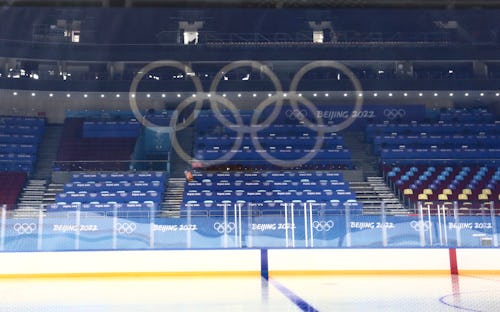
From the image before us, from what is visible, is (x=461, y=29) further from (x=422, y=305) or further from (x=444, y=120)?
(x=422, y=305)

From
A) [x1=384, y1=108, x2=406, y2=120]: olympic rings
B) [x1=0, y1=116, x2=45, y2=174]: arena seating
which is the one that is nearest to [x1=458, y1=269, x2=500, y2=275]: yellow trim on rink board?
[x1=384, y1=108, x2=406, y2=120]: olympic rings

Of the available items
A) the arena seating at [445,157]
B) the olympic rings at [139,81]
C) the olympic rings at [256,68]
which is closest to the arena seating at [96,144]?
the olympic rings at [139,81]

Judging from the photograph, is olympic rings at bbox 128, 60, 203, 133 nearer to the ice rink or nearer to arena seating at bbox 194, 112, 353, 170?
arena seating at bbox 194, 112, 353, 170

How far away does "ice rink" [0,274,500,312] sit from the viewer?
6.46 m

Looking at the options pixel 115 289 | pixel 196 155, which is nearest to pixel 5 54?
pixel 196 155

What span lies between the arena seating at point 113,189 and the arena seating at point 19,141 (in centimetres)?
273

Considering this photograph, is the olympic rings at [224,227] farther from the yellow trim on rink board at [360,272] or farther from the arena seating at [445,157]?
the arena seating at [445,157]

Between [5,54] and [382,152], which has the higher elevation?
[5,54]

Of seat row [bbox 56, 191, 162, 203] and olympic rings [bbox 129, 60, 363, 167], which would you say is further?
olympic rings [bbox 129, 60, 363, 167]

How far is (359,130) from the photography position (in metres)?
24.9

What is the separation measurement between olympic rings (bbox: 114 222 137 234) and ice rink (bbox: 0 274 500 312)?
2.74ft

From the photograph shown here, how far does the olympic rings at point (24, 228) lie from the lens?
10461 mm

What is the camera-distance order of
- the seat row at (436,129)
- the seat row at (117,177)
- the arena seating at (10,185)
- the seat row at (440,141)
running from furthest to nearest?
1. the seat row at (436,129)
2. the seat row at (440,141)
3. the seat row at (117,177)
4. the arena seating at (10,185)

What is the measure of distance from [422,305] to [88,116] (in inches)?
820
